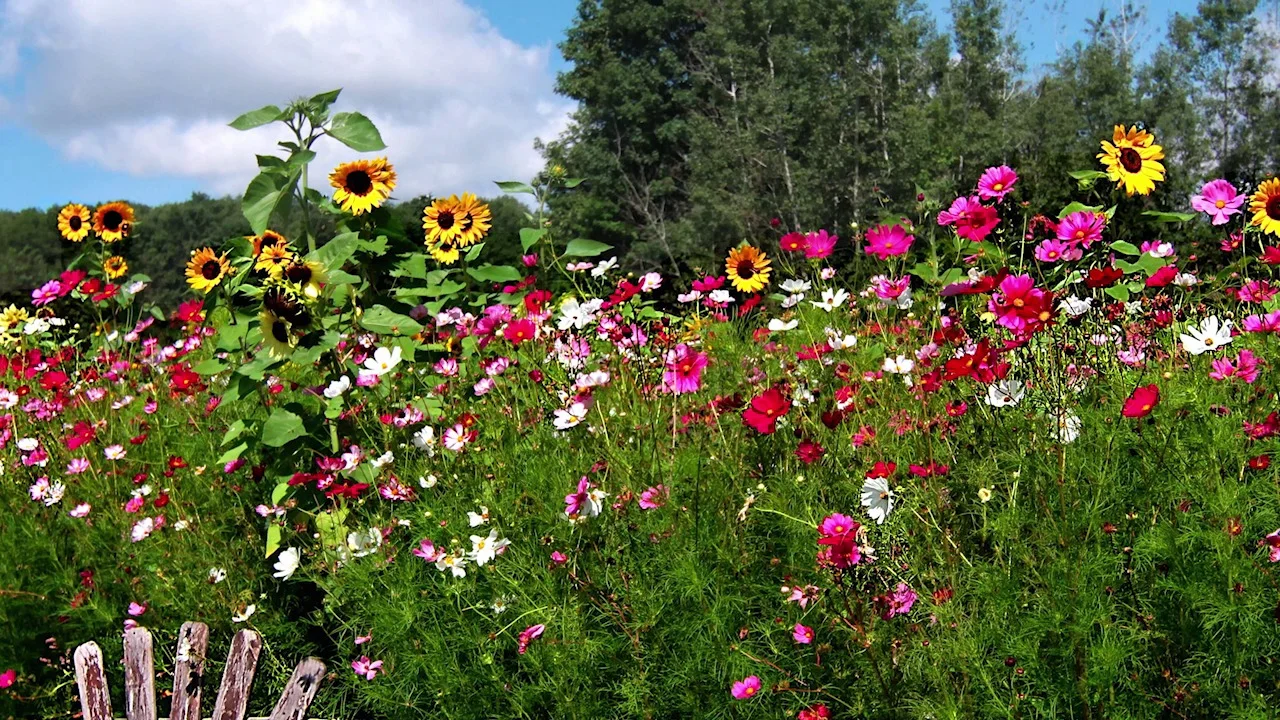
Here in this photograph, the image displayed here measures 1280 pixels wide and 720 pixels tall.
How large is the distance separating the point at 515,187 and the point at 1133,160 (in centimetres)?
202

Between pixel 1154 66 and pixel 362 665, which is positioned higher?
pixel 1154 66

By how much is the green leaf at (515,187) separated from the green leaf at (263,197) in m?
0.98

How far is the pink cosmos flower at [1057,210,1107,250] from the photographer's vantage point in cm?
267

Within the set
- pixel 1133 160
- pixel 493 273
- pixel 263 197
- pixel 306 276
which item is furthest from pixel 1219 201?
pixel 263 197

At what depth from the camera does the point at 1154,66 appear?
35812 millimetres

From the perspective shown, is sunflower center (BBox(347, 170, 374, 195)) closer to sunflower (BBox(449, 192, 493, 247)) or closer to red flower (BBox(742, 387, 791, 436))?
sunflower (BBox(449, 192, 493, 247))

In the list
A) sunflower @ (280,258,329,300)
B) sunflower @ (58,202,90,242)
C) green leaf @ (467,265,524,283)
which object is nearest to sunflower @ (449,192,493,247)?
green leaf @ (467,265,524,283)

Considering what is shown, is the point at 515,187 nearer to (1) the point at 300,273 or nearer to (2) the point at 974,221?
(1) the point at 300,273

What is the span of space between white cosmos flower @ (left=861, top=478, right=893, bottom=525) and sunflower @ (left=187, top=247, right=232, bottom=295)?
9.03 ft

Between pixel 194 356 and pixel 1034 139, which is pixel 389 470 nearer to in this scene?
pixel 194 356

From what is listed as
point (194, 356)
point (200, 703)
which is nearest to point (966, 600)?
point (200, 703)

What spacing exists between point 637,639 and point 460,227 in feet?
7.25

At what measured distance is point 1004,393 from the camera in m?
Result: 2.45

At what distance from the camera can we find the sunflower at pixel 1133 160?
2.88 metres
